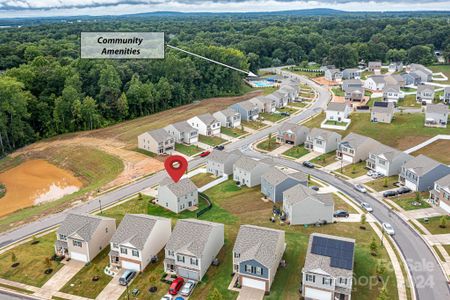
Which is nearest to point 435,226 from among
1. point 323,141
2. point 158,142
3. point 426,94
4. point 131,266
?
point 323,141

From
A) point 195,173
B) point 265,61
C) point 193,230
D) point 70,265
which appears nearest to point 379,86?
point 265,61

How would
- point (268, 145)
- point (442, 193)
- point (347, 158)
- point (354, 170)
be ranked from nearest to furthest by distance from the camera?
1. point (442, 193)
2. point (354, 170)
3. point (347, 158)
4. point (268, 145)

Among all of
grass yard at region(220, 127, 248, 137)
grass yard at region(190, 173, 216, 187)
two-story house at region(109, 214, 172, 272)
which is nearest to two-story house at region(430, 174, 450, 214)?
grass yard at region(190, 173, 216, 187)

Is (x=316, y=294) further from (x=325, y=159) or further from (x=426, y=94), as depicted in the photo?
(x=426, y=94)

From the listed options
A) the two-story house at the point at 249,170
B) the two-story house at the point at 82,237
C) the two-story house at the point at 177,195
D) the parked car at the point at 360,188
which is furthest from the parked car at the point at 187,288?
the parked car at the point at 360,188

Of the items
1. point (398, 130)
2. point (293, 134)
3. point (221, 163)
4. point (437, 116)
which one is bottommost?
point (221, 163)
